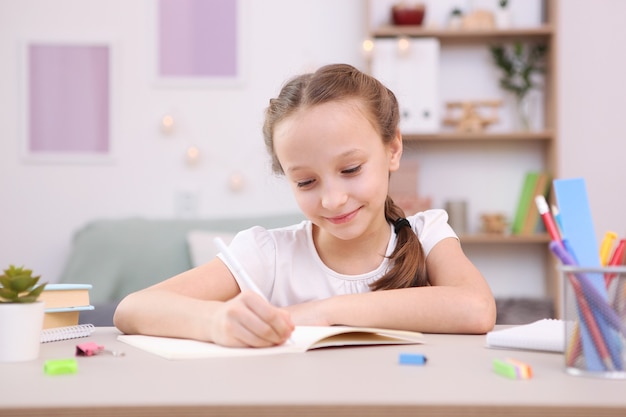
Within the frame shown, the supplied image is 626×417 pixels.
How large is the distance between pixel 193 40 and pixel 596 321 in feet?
10.2

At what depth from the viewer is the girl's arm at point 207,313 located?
97 cm

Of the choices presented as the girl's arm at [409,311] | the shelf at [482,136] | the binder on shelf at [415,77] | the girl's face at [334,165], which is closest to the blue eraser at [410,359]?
the girl's arm at [409,311]

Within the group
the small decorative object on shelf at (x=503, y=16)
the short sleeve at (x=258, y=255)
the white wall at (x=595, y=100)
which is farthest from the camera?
the white wall at (x=595, y=100)

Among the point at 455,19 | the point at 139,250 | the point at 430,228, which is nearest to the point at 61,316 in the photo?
the point at 430,228

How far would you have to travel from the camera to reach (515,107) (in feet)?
12.2

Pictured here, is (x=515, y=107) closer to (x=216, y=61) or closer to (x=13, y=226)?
(x=216, y=61)

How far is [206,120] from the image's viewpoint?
3719mm

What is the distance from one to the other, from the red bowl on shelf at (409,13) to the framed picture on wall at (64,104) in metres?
1.23

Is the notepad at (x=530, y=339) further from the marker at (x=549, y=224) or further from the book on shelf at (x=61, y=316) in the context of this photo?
the book on shelf at (x=61, y=316)

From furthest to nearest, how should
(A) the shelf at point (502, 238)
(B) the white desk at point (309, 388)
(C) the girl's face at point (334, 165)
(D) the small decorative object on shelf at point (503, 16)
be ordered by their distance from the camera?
→ 1. (D) the small decorative object on shelf at point (503, 16)
2. (A) the shelf at point (502, 238)
3. (C) the girl's face at point (334, 165)
4. (B) the white desk at point (309, 388)

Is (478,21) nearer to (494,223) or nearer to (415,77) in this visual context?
(415,77)

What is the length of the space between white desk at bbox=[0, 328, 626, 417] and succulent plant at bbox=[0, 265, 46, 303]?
7 cm

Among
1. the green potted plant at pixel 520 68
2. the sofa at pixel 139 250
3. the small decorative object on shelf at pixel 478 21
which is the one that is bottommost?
the sofa at pixel 139 250

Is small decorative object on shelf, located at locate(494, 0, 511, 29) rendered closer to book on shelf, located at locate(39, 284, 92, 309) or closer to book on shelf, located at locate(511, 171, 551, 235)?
book on shelf, located at locate(511, 171, 551, 235)
